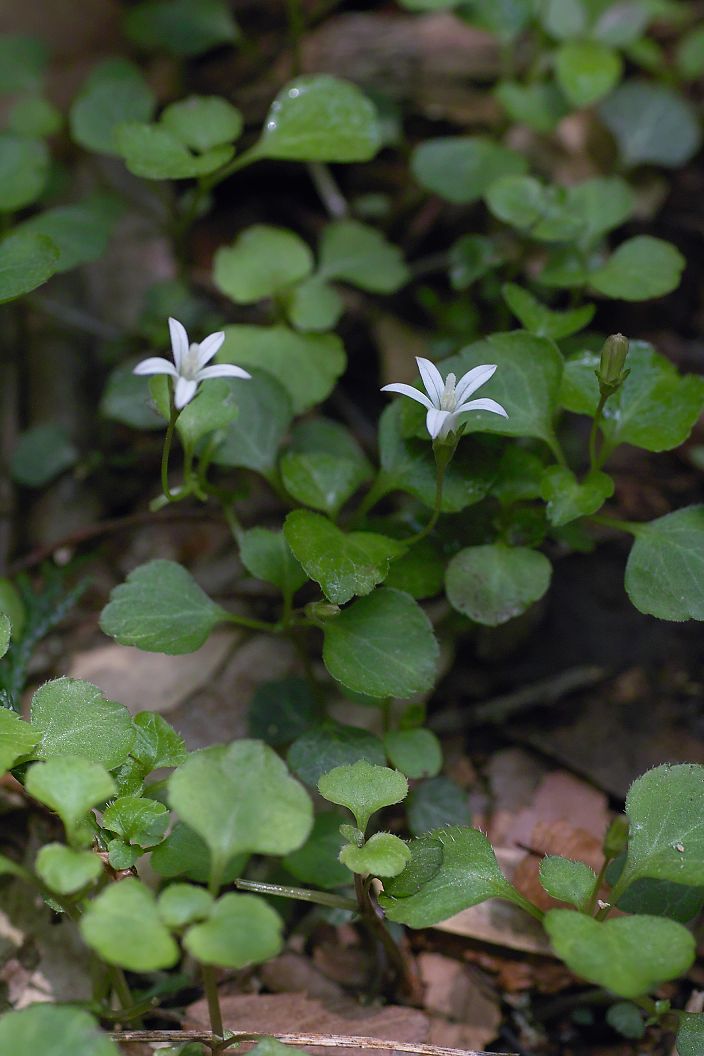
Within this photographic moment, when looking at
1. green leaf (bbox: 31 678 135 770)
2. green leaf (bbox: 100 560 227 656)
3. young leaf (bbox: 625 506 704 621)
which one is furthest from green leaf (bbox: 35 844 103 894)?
young leaf (bbox: 625 506 704 621)

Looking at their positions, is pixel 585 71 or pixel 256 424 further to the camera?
pixel 585 71

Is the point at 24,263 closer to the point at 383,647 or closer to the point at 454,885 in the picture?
the point at 383,647

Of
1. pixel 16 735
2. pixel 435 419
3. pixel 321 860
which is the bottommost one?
pixel 321 860

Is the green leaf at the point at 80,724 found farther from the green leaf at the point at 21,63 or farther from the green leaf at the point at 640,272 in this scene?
the green leaf at the point at 21,63

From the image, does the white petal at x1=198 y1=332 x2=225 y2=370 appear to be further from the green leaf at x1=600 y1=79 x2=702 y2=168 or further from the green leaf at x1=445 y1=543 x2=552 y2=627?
the green leaf at x1=600 y1=79 x2=702 y2=168

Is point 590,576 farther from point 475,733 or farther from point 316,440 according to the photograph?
point 316,440

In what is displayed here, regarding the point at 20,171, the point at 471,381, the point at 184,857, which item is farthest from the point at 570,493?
the point at 20,171

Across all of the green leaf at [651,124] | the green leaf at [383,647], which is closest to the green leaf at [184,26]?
the green leaf at [651,124]
